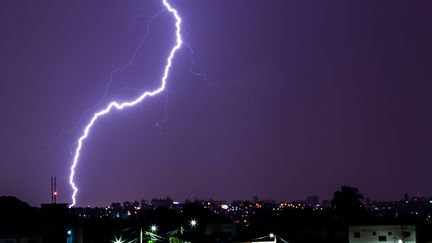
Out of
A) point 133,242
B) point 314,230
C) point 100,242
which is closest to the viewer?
point 133,242

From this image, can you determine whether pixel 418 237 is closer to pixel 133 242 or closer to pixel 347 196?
pixel 133 242

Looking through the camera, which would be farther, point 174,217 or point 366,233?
point 174,217

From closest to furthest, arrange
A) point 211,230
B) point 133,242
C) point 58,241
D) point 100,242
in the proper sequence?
1. point 58,241
2. point 133,242
3. point 100,242
4. point 211,230

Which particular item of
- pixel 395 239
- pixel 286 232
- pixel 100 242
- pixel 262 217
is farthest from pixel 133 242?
pixel 262 217

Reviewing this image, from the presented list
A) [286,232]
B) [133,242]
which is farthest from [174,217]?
[133,242]

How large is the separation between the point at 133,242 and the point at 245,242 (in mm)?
6224

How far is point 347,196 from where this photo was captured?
54.2 m

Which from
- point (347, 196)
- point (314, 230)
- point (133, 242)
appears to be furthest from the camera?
point (347, 196)

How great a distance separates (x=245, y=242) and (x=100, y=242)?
22.5ft

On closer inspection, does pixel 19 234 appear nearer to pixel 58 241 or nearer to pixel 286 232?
pixel 58 241

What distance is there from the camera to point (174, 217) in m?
56.4

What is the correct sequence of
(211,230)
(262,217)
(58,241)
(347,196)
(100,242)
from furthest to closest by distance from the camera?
(347,196) → (262,217) → (211,230) → (100,242) → (58,241)

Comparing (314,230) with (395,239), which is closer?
(395,239)

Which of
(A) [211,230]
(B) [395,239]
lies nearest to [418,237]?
(B) [395,239]
